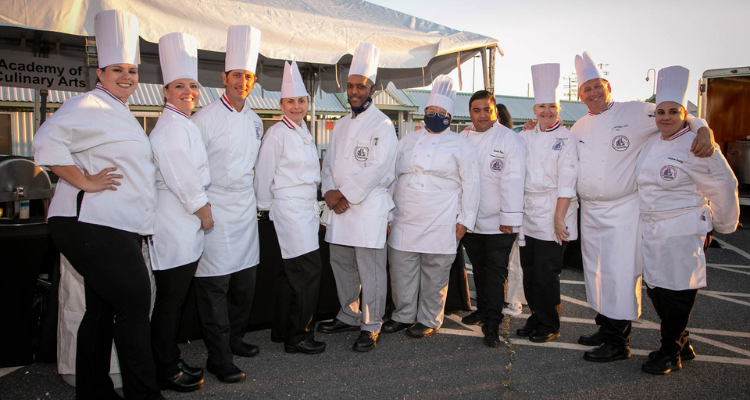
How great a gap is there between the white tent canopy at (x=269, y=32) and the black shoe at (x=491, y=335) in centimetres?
297

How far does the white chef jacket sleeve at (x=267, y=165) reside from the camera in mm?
3350

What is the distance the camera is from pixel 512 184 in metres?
3.68

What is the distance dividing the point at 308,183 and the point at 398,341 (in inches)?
56.4

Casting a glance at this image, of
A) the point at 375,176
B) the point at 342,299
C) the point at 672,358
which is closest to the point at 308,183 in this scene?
the point at 375,176

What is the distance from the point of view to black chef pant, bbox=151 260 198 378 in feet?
8.75

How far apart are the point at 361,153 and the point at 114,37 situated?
5.74 ft

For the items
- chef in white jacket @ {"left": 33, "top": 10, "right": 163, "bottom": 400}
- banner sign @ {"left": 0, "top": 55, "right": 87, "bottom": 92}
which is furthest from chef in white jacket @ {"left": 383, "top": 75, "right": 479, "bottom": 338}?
banner sign @ {"left": 0, "top": 55, "right": 87, "bottom": 92}

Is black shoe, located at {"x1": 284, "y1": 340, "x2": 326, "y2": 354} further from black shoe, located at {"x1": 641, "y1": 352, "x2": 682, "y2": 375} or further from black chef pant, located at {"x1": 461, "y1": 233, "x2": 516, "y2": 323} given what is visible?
black shoe, located at {"x1": 641, "y1": 352, "x2": 682, "y2": 375}

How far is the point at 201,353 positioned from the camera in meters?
3.47

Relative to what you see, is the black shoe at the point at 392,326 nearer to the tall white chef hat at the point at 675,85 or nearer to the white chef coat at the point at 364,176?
the white chef coat at the point at 364,176

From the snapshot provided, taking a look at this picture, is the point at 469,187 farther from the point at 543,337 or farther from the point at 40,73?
the point at 40,73

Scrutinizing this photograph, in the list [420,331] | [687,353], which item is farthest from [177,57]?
[687,353]

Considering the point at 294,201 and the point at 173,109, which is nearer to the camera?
the point at 173,109

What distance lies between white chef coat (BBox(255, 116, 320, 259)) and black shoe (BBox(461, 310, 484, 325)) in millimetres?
1614
